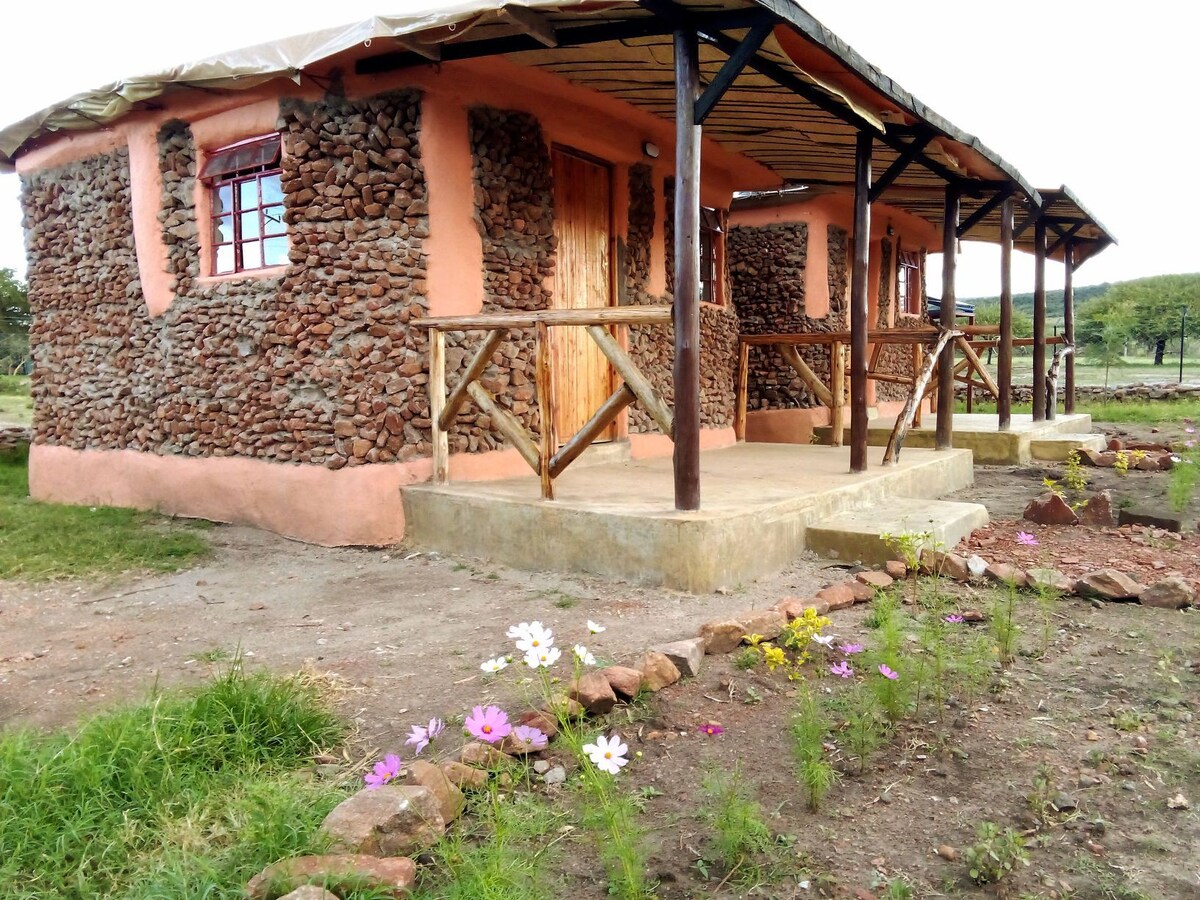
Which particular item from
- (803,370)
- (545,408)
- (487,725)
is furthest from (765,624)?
(803,370)

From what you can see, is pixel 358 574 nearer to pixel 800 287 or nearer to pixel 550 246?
pixel 550 246

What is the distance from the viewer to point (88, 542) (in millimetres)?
6238

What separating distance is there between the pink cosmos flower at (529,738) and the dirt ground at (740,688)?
0.30m

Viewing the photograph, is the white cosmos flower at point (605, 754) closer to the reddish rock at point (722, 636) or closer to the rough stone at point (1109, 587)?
the reddish rock at point (722, 636)

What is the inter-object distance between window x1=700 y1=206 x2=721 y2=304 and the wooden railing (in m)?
3.94

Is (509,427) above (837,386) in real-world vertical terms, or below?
below

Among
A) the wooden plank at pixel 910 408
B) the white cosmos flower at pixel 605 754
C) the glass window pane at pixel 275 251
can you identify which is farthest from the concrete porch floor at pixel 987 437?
the white cosmos flower at pixel 605 754

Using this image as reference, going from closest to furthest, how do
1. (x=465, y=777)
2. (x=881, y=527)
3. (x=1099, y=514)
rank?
1. (x=465, y=777)
2. (x=881, y=527)
3. (x=1099, y=514)

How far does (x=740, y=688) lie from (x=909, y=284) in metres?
13.4

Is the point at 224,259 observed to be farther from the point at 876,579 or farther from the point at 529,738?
the point at 529,738

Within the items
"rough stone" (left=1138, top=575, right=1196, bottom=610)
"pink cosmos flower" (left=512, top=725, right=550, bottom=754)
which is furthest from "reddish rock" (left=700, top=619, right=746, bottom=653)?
"rough stone" (left=1138, top=575, right=1196, bottom=610)

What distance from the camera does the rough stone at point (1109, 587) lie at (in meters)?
4.29

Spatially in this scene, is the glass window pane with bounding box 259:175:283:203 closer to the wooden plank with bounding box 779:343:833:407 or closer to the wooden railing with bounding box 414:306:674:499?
the wooden railing with bounding box 414:306:674:499

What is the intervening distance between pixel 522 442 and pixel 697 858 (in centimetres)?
352
